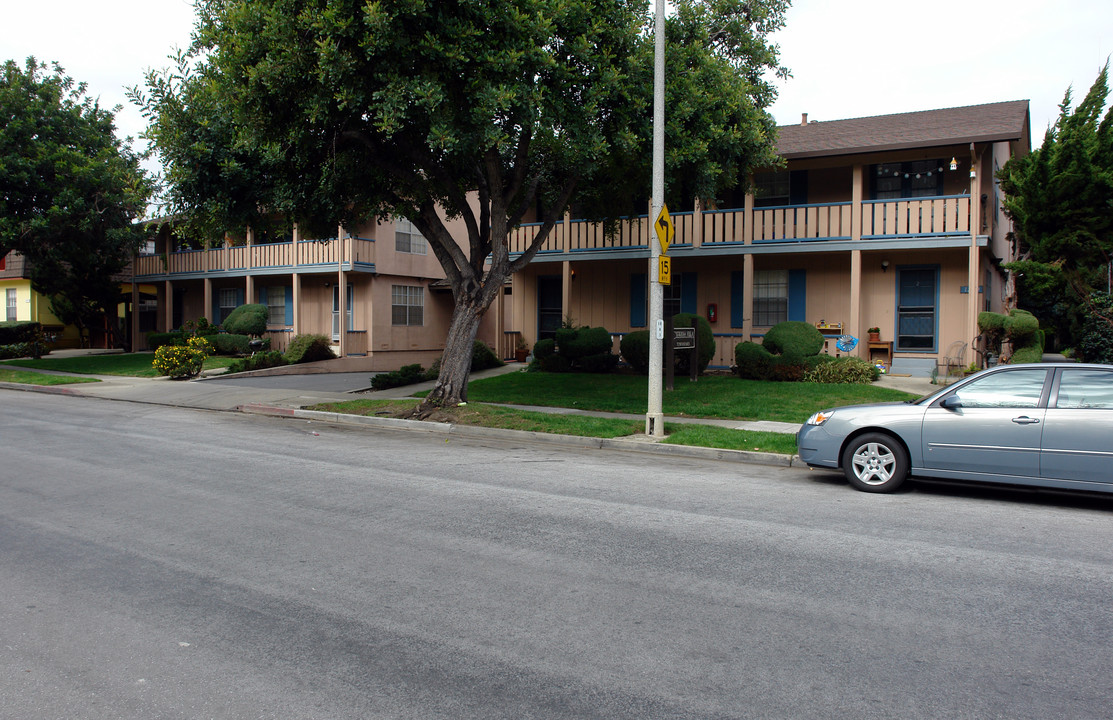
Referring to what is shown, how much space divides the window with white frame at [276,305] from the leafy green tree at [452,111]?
15579 millimetres

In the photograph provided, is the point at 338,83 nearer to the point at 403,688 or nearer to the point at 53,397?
the point at 403,688

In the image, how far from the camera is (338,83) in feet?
39.6

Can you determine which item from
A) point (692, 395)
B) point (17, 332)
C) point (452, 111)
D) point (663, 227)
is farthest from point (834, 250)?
point (17, 332)

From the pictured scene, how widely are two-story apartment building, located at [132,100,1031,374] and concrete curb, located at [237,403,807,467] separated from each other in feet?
12.9

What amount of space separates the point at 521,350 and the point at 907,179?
39.6 ft

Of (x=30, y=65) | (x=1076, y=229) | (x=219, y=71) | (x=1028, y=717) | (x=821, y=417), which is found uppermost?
(x=30, y=65)

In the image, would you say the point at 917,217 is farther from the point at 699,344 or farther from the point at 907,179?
the point at 699,344

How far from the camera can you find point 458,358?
1524 cm

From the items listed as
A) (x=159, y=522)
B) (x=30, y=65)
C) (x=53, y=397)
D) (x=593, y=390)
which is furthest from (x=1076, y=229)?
(x=30, y=65)

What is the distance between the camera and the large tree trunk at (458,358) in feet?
49.1

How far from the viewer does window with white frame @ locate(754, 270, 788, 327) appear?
69.1ft

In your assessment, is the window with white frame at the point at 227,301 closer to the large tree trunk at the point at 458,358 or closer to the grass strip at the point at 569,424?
the grass strip at the point at 569,424

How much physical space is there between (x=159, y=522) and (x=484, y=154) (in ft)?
30.2

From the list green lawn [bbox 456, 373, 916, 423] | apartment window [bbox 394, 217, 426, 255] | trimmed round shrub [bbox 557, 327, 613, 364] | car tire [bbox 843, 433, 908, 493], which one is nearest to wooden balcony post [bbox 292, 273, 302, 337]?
apartment window [bbox 394, 217, 426, 255]
